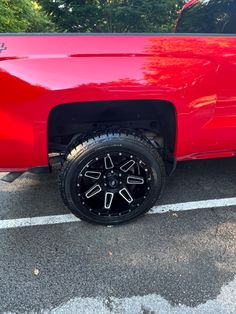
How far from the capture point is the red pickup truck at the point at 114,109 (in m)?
2.19

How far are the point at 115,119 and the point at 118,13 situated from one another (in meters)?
5.92

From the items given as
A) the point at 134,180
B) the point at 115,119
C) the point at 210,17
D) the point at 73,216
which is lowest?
the point at 73,216

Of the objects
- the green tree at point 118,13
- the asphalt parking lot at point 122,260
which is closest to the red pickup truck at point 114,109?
the asphalt parking lot at point 122,260

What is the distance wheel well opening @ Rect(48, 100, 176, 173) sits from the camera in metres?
2.51

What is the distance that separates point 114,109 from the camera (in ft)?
8.62

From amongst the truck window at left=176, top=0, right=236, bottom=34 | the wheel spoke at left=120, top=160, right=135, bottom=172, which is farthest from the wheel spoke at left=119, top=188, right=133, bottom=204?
the truck window at left=176, top=0, right=236, bottom=34

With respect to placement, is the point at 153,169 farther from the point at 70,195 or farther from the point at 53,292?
the point at 53,292

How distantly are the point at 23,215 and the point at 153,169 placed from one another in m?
1.24

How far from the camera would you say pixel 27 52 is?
2.15 m

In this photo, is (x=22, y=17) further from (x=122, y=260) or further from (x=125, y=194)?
(x=122, y=260)

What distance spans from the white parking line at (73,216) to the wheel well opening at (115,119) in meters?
0.50

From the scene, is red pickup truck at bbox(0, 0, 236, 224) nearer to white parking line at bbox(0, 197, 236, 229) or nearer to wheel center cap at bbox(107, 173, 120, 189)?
wheel center cap at bbox(107, 173, 120, 189)

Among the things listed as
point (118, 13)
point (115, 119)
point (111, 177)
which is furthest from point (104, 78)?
point (118, 13)

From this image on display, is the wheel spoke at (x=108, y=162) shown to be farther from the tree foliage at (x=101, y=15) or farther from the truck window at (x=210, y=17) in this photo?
the tree foliage at (x=101, y=15)
